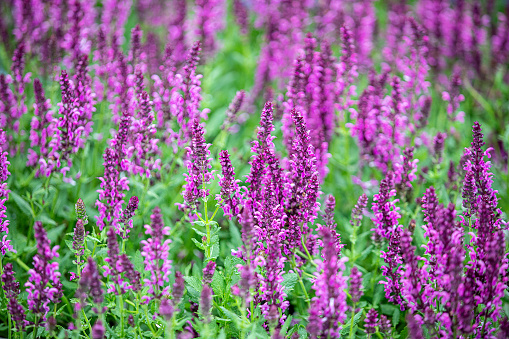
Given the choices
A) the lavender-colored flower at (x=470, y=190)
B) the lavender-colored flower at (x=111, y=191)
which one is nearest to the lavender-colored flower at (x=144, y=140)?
the lavender-colored flower at (x=111, y=191)

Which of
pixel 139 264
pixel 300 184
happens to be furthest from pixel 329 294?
pixel 139 264

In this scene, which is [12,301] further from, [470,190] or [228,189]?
[470,190]

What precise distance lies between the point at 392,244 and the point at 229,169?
1402mm

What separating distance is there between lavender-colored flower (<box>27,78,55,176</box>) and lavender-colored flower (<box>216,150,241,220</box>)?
1.91 meters

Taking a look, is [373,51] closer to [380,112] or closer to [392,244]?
[380,112]

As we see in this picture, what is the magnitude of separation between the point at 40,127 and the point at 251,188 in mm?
2563

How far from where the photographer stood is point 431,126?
7.59m

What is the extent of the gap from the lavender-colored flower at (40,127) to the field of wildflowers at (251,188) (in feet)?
0.09

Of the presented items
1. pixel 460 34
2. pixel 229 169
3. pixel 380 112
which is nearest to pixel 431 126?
pixel 460 34

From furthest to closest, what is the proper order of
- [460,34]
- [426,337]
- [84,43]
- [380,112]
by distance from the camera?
[460,34]
[84,43]
[380,112]
[426,337]

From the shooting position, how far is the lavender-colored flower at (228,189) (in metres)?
→ 3.58

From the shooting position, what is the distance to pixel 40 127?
16.1 feet

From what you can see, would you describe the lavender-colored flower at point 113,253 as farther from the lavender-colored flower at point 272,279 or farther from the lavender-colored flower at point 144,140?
the lavender-colored flower at point 144,140

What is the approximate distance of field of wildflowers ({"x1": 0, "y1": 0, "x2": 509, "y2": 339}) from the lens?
Answer: 10.6 ft
